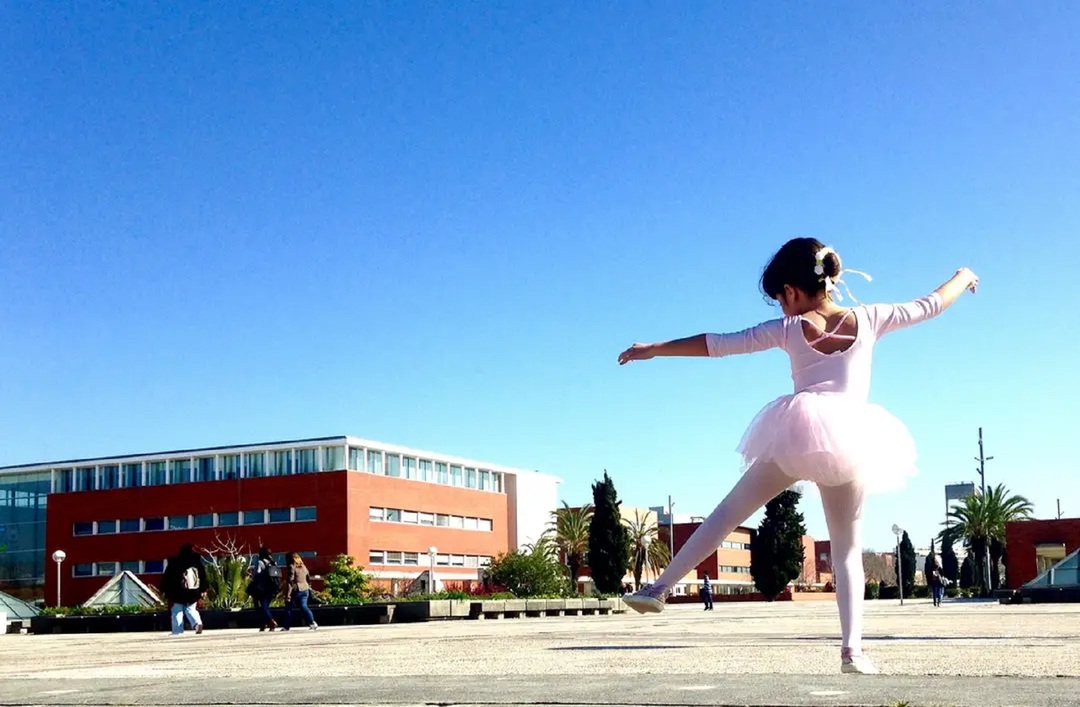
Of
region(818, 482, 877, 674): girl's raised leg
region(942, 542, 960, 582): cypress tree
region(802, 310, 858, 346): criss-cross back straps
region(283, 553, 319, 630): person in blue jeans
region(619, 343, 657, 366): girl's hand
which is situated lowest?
region(942, 542, 960, 582): cypress tree

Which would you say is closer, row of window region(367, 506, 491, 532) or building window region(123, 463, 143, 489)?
row of window region(367, 506, 491, 532)

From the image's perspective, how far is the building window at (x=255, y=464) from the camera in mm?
70625

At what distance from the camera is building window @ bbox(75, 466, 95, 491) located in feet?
244

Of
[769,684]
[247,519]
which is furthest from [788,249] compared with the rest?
[247,519]

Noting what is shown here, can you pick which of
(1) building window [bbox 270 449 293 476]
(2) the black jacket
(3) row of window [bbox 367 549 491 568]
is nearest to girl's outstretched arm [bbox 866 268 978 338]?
(2) the black jacket

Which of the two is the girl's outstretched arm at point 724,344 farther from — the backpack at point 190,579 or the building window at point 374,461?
the building window at point 374,461

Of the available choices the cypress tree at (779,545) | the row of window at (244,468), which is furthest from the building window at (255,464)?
the cypress tree at (779,545)

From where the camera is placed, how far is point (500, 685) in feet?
26.3

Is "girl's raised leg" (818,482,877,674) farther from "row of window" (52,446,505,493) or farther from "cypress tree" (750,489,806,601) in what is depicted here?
"cypress tree" (750,489,806,601)

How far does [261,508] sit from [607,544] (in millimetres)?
20656

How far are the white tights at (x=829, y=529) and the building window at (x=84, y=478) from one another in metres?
74.4

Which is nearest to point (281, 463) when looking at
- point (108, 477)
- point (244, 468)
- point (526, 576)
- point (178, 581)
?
point (244, 468)

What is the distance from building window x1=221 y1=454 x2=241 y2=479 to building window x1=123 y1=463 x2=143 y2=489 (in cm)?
564

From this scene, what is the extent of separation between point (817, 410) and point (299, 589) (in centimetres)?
2047
